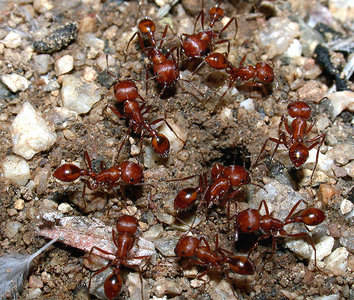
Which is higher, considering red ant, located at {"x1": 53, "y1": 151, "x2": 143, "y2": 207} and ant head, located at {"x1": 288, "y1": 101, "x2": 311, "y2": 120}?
ant head, located at {"x1": 288, "y1": 101, "x2": 311, "y2": 120}

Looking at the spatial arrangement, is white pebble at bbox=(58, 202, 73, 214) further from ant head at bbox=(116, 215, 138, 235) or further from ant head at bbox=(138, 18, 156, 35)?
ant head at bbox=(138, 18, 156, 35)

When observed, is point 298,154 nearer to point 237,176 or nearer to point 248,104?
point 237,176

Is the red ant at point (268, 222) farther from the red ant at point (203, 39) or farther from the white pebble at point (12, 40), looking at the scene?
the white pebble at point (12, 40)

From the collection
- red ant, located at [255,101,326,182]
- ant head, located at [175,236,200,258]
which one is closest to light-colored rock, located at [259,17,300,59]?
red ant, located at [255,101,326,182]

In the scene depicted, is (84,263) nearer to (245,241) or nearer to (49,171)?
(49,171)

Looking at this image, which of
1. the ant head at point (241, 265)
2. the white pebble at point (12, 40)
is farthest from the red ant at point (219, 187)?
the white pebble at point (12, 40)

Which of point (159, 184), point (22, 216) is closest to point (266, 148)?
point (159, 184)
